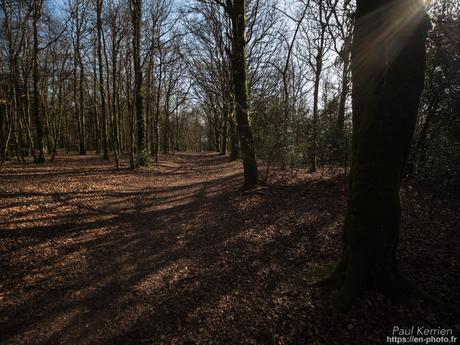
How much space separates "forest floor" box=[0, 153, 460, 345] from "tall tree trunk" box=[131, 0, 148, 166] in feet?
26.9

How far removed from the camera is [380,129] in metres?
3.76

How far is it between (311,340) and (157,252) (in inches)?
159

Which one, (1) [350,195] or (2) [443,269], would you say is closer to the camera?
(1) [350,195]

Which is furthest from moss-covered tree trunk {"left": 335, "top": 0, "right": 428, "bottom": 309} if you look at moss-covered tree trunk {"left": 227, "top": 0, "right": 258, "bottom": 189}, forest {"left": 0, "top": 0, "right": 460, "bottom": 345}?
moss-covered tree trunk {"left": 227, "top": 0, "right": 258, "bottom": 189}

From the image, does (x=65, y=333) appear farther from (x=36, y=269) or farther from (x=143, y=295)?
(x=36, y=269)

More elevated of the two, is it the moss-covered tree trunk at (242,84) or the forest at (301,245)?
the moss-covered tree trunk at (242,84)

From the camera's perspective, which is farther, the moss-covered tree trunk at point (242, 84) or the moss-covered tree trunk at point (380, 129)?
the moss-covered tree trunk at point (242, 84)

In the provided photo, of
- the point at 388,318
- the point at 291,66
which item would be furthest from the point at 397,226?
the point at 291,66

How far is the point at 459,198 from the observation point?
14.2ft

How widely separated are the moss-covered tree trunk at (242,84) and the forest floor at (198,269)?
1.49 metres

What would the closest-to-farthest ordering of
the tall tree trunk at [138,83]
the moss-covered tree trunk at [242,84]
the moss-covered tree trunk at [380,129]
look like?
the moss-covered tree trunk at [380,129] < the moss-covered tree trunk at [242,84] < the tall tree trunk at [138,83]

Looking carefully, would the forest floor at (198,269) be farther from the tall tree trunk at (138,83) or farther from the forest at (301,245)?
the tall tree trunk at (138,83)

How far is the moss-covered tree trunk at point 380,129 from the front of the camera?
367 cm

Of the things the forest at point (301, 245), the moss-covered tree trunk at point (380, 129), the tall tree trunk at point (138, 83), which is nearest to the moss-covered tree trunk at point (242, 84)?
the forest at point (301, 245)
